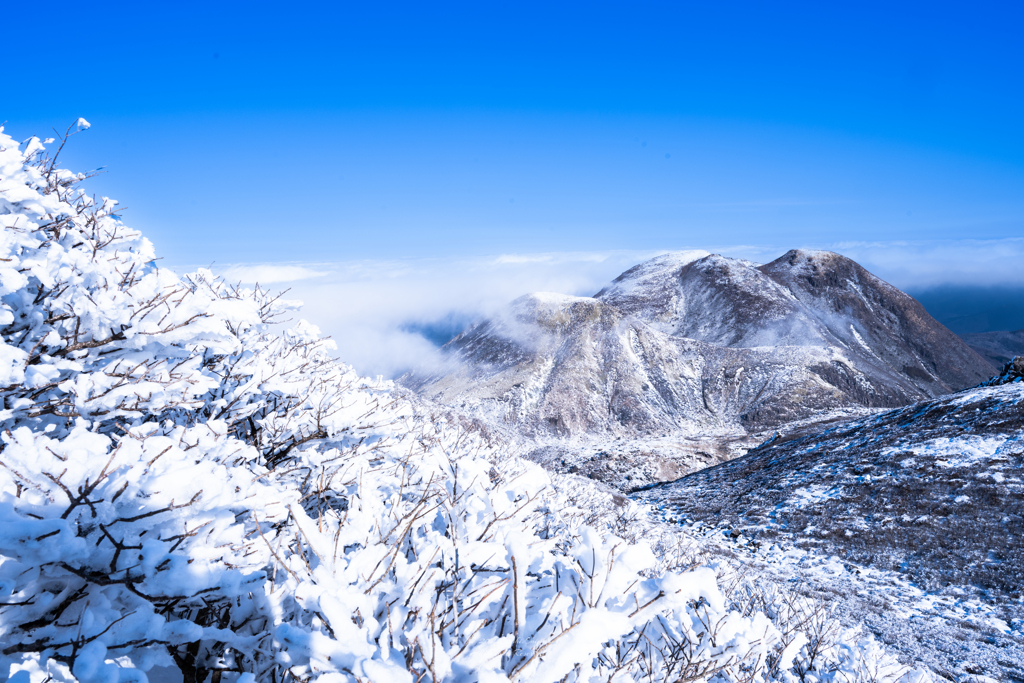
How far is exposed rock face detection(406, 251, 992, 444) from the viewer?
158 feet

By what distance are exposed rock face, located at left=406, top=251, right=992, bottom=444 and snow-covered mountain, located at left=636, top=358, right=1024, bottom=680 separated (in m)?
19.7

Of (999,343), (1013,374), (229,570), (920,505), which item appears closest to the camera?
(229,570)

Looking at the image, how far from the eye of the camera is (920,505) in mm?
18172

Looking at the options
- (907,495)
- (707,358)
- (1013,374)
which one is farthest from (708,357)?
(907,495)

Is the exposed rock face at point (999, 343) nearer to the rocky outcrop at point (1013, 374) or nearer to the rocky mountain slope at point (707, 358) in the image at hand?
the rocky mountain slope at point (707, 358)

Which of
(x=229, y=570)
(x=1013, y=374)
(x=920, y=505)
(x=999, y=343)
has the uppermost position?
(x=229, y=570)

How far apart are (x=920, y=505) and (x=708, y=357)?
127ft

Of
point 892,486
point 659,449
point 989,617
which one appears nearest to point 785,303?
point 659,449

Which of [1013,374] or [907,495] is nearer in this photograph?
[907,495]

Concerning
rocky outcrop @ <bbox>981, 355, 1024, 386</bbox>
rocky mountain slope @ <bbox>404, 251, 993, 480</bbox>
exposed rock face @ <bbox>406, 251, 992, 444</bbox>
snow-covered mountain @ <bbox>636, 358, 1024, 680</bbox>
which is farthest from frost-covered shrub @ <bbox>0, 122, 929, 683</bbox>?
exposed rock face @ <bbox>406, 251, 992, 444</bbox>

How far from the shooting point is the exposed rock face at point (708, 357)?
4803cm

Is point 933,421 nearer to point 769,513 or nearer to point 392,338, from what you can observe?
point 769,513

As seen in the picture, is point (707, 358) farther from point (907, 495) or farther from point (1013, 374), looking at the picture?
point (907, 495)

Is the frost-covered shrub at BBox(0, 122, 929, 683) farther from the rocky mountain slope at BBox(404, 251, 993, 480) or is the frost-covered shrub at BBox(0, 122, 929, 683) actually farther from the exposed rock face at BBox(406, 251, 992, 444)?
the exposed rock face at BBox(406, 251, 992, 444)
